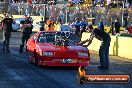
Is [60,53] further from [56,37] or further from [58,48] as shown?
[56,37]

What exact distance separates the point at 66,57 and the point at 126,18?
84.4 ft

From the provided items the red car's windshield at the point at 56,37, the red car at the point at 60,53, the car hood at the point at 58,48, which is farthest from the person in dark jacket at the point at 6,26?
the car hood at the point at 58,48

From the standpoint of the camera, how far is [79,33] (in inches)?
1176

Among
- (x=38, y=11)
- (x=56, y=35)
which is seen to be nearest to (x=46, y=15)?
(x=38, y=11)

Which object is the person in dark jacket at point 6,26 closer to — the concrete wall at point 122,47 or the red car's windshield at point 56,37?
the concrete wall at point 122,47

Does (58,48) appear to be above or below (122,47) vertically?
above

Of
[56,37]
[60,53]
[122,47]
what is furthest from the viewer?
[122,47]

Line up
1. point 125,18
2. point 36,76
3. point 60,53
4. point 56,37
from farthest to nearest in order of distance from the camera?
point 125,18, point 56,37, point 60,53, point 36,76

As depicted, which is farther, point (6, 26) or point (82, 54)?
point (6, 26)

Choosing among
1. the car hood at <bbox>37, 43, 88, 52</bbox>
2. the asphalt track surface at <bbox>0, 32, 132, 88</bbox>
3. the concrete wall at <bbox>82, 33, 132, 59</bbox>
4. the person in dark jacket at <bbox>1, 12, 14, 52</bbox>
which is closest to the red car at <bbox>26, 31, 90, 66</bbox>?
the car hood at <bbox>37, 43, 88, 52</bbox>

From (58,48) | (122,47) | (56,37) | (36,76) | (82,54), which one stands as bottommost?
(122,47)

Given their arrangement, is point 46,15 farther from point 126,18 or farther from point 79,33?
point 79,33

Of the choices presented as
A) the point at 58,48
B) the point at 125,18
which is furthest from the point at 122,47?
the point at 125,18

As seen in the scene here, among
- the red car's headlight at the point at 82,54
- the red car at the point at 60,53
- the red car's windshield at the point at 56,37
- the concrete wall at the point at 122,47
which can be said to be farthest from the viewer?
the concrete wall at the point at 122,47
